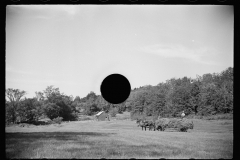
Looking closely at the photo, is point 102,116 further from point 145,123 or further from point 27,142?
point 27,142

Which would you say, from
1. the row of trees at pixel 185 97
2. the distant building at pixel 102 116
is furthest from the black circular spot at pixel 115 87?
the distant building at pixel 102 116

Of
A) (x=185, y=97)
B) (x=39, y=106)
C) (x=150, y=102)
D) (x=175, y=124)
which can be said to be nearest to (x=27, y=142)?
(x=39, y=106)

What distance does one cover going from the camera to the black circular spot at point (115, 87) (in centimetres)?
1234

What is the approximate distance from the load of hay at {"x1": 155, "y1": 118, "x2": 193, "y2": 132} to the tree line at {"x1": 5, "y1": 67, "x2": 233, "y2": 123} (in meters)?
1.68

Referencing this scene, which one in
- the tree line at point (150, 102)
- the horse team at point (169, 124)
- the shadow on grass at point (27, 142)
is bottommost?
the horse team at point (169, 124)

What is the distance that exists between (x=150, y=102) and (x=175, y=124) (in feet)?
23.2

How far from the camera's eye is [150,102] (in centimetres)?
1970

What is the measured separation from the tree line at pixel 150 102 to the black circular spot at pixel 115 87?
9.25 feet

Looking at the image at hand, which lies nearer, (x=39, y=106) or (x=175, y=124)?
(x=39, y=106)

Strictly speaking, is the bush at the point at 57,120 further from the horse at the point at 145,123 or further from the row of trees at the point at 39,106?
the horse at the point at 145,123

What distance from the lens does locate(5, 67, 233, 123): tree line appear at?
14.2m
